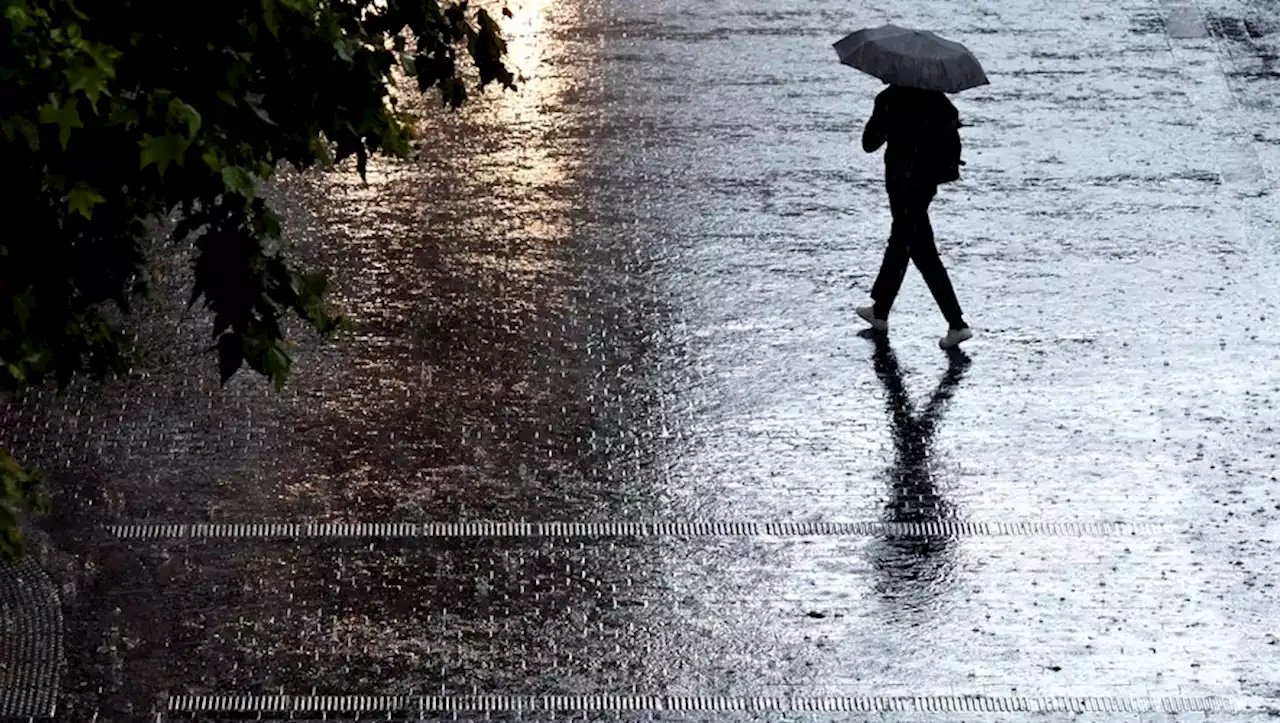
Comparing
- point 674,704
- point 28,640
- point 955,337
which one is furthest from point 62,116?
point 955,337

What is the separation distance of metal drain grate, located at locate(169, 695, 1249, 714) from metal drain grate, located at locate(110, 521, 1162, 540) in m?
1.34

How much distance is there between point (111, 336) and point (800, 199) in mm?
6700

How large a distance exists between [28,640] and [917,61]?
213 inches

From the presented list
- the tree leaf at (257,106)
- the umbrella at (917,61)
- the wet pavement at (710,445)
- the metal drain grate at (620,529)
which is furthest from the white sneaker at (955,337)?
the tree leaf at (257,106)

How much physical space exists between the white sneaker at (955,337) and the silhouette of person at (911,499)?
41 millimetres

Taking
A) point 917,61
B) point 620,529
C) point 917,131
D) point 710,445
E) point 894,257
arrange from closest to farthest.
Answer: point 620,529
point 710,445
point 917,61
point 917,131
point 894,257

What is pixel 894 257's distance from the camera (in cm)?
1157

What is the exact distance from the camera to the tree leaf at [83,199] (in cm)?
615

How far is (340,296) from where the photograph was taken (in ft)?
39.6

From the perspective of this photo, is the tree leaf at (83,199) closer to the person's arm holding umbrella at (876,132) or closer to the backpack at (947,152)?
the person's arm holding umbrella at (876,132)

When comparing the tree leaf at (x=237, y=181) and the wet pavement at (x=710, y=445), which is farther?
the wet pavement at (x=710, y=445)

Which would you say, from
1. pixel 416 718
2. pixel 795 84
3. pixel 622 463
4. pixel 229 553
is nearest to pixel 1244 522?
pixel 622 463

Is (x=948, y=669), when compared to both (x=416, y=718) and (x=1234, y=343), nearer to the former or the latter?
(x=416, y=718)

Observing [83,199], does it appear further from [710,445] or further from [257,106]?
[710,445]
